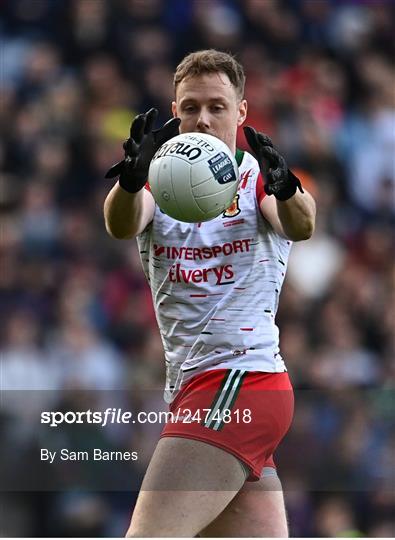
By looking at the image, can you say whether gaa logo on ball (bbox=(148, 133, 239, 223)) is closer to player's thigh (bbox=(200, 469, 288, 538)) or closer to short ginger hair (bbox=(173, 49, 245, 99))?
short ginger hair (bbox=(173, 49, 245, 99))

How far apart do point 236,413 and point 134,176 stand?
3.35ft

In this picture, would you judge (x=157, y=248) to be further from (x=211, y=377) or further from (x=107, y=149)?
(x=107, y=149)

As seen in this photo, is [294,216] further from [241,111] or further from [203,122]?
[241,111]

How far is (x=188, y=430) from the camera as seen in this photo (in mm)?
4551

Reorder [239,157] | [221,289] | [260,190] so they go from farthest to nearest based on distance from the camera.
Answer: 1. [239,157]
2. [260,190]
3. [221,289]

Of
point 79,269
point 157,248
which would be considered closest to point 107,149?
point 79,269

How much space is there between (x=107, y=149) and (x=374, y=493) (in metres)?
3.94

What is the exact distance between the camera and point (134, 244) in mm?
10062

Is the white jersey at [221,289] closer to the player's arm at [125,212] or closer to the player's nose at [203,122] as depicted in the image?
the player's arm at [125,212]

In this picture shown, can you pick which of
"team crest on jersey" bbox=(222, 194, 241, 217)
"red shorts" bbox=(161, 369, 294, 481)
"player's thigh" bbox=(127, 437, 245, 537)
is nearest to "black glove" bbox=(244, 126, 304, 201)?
"team crest on jersey" bbox=(222, 194, 241, 217)

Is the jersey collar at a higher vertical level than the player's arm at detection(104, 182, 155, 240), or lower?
higher

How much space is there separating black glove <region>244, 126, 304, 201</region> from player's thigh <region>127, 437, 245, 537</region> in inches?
40.4

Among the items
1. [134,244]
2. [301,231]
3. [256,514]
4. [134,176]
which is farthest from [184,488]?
[134,244]

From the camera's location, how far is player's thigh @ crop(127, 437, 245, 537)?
4348mm
